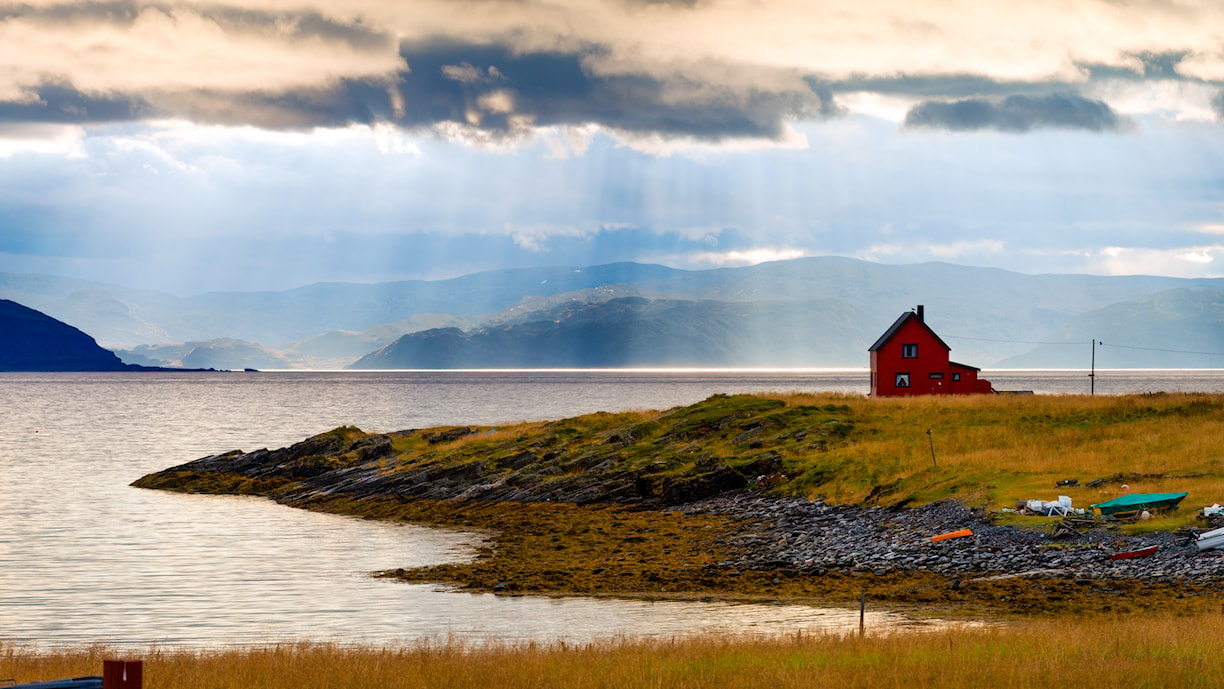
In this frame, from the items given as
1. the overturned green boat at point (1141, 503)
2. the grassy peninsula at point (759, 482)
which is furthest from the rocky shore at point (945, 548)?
the overturned green boat at point (1141, 503)

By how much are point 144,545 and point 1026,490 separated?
3867cm

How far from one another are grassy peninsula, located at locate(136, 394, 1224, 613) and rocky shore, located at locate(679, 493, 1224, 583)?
187mm

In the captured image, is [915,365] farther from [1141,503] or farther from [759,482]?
[1141,503]

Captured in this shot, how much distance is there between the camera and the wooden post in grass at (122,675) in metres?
10.7

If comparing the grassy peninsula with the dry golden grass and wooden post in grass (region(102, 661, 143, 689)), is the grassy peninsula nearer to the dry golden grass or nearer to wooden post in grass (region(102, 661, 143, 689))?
the dry golden grass

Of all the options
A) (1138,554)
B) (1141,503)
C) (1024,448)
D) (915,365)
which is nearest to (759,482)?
(1024,448)

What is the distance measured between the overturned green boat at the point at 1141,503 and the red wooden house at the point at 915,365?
56.0 metres

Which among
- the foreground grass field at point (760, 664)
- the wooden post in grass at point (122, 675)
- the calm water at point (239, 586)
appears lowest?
the calm water at point (239, 586)

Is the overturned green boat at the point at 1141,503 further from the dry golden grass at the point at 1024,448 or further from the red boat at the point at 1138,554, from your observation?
the red boat at the point at 1138,554

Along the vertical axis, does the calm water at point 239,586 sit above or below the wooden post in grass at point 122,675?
below

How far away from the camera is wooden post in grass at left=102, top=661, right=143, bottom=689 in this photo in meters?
10.7

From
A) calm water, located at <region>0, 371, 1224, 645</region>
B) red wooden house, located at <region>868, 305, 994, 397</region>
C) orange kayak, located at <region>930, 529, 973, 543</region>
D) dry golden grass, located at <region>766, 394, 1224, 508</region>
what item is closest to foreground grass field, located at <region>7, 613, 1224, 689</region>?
calm water, located at <region>0, 371, 1224, 645</region>

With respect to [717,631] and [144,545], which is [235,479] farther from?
[717,631]

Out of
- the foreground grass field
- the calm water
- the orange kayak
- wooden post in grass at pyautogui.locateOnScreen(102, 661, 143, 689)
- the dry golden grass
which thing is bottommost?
Result: the calm water
